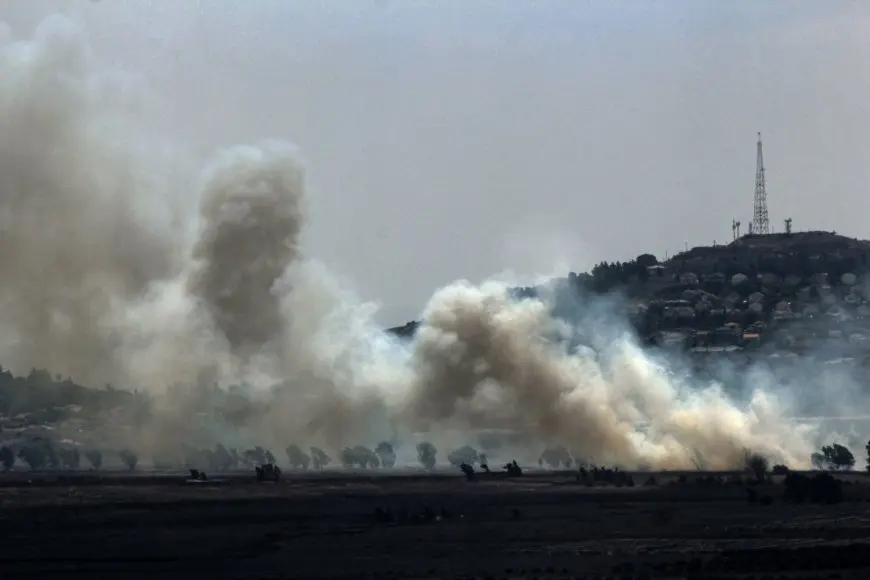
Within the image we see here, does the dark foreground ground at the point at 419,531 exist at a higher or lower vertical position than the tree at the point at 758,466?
lower

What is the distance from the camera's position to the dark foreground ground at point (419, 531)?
118 meters

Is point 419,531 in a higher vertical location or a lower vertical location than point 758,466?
lower

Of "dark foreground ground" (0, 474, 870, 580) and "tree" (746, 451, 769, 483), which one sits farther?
"tree" (746, 451, 769, 483)

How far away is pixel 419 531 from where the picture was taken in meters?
140

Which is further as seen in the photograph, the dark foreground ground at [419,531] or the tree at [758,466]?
the tree at [758,466]

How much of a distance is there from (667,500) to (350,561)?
157ft

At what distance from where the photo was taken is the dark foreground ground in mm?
117825

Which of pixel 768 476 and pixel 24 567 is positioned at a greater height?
pixel 768 476

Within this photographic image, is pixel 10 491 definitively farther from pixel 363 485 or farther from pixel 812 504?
pixel 812 504

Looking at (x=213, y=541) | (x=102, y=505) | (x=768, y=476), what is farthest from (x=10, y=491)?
(x=768, y=476)

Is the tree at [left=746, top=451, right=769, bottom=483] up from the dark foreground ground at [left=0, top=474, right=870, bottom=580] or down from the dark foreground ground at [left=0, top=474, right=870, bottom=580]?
up

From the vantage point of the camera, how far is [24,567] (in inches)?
4781

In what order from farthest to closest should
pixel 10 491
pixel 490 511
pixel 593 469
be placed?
pixel 593 469 < pixel 10 491 < pixel 490 511

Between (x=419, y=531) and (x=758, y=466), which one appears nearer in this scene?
(x=419, y=531)
